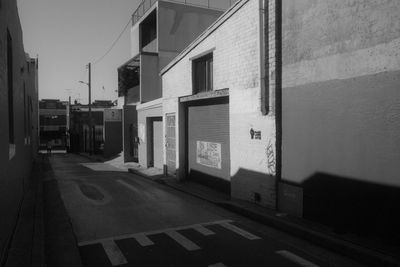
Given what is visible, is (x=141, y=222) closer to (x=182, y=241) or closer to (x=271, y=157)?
(x=182, y=241)

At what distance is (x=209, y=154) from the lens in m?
13.8

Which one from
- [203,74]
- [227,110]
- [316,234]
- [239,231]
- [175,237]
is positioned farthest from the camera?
[203,74]

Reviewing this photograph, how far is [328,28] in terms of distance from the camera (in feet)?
25.8

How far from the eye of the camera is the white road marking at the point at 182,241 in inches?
285

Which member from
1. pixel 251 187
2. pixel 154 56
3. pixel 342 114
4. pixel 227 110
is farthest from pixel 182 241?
pixel 154 56

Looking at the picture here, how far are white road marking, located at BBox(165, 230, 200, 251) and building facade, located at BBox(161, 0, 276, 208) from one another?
2906 mm

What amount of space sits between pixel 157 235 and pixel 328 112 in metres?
4.48

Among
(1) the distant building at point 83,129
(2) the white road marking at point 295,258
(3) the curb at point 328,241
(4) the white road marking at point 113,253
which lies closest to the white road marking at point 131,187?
(3) the curb at point 328,241

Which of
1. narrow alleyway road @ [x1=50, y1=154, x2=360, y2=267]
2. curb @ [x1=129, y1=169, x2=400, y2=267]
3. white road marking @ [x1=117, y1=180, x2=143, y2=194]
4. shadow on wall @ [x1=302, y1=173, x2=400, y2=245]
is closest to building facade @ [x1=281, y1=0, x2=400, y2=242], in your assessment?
shadow on wall @ [x1=302, y1=173, x2=400, y2=245]

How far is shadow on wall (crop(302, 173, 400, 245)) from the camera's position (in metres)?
6.59

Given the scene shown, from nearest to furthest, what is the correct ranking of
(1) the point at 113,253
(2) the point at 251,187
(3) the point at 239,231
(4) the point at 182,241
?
(1) the point at 113,253 < (4) the point at 182,241 < (3) the point at 239,231 < (2) the point at 251,187

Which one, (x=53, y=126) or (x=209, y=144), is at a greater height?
(x=53, y=126)

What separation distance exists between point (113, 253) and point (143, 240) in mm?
874

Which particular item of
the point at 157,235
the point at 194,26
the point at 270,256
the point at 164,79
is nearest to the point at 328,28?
the point at 270,256
